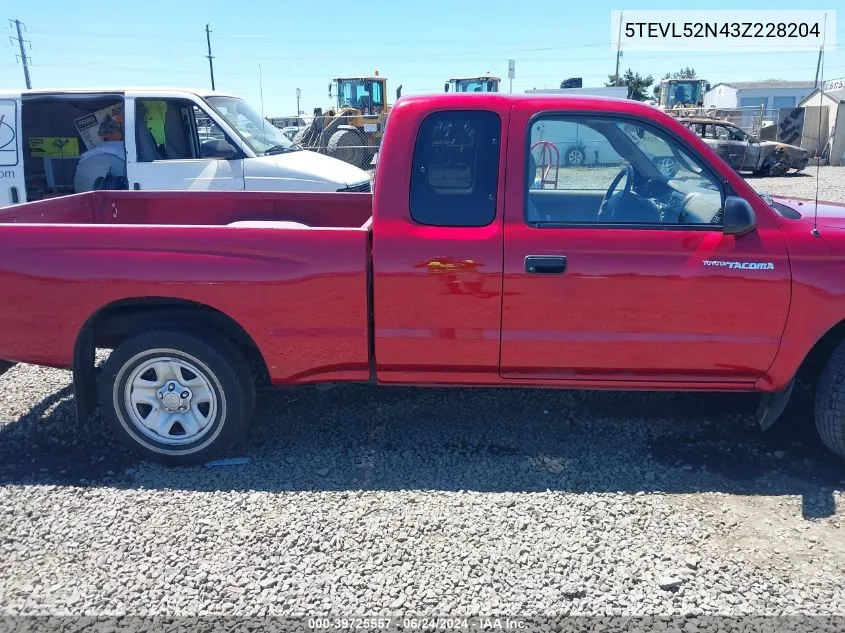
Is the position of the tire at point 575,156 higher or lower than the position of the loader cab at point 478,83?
lower

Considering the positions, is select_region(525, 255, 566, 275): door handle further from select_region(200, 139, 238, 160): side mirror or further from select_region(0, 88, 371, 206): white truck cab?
select_region(200, 139, 238, 160): side mirror

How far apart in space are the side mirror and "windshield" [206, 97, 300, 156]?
9.1 inches

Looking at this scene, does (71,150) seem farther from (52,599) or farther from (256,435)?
(52,599)

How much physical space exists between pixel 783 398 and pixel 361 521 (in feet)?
7.93

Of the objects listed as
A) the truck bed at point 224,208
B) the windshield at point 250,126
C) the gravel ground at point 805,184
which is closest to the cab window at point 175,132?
the windshield at point 250,126

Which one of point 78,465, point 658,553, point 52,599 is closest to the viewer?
point 52,599

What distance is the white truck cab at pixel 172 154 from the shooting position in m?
8.05

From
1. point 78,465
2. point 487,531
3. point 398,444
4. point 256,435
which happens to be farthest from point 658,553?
point 78,465

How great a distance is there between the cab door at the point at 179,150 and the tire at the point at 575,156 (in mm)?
5239

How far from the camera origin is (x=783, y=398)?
12.7 ft

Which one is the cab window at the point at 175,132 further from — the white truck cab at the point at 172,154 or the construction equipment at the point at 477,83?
the construction equipment at the point at 477,83

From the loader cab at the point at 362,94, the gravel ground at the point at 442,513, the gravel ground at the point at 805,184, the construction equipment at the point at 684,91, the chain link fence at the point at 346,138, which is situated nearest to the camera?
the gravel ground at the point at 442,513

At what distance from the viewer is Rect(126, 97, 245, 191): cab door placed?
8039mm

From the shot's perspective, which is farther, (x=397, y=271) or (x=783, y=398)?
(x=783, y=398)
